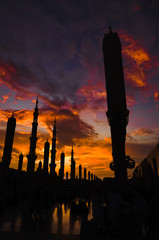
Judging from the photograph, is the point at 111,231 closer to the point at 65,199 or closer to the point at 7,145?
the point at 65,199

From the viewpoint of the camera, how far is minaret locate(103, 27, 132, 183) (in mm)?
33094

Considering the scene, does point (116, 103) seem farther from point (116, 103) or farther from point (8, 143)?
Answer: point (8, 143)

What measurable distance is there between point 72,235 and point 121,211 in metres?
1.94

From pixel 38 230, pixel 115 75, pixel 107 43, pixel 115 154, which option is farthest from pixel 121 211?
pixel 107 43

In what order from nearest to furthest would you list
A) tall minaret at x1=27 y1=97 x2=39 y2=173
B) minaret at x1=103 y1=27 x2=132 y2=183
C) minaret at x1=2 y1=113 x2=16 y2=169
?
minaret at x1=103 y1=27 x2=132 y2=183 < minaret at x1=2 y1=113 x2=16 y2=169 < tall minaret at x1=27 y1=97 x2=39 y2=173

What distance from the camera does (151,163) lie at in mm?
73250

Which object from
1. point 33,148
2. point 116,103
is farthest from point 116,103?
point 33,148

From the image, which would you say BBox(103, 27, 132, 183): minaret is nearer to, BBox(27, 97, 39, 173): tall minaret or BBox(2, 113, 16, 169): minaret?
BBox(2, 113, 16, 169): minaret

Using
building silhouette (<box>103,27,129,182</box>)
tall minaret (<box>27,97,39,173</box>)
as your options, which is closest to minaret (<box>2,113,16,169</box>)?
tall minaret (<box>27,97,39,173</box>)

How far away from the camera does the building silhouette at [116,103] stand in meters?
33.1

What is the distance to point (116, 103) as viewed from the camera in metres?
38.5

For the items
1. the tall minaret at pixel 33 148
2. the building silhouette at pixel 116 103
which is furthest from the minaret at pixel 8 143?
the building silhouette at pixel 116 103

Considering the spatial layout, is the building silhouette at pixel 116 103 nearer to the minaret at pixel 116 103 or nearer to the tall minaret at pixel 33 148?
the minaret at pixel 116 103

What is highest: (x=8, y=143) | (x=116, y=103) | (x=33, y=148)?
(x=116, y=103)
